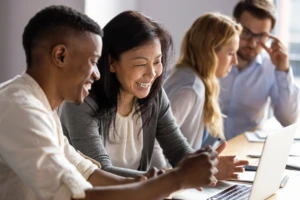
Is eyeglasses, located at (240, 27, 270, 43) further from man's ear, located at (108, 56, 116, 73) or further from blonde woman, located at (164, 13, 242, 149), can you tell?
man's ear, located at (108, 56, 116, 73)

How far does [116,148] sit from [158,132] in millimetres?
212

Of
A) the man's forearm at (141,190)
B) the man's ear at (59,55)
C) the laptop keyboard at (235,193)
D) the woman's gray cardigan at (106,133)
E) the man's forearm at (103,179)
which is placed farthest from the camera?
the woman's gray cardigan at (106,133)

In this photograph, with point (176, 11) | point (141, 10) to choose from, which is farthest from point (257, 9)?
point (141, 10)

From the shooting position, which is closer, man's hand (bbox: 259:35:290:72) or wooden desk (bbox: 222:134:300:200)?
wooden desk (bbox: 222:134:300:200)

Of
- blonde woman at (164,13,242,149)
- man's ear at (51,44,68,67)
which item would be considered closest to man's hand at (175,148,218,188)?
man's ear at (51,44,68,67)

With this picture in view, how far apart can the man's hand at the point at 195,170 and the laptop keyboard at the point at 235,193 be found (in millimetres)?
494

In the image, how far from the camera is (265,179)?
6.39 feet

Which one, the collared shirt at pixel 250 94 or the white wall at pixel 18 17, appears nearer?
the white wall at pixel 18 17

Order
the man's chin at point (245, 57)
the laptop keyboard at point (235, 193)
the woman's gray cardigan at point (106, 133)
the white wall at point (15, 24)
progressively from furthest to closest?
the man's chin at point (245, 57)
the white wall at point (15, 24)
the woman's gray cardigan at point (106, 133)
the laptop keyboard at point (235, 193)

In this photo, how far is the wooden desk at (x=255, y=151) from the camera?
2.10m

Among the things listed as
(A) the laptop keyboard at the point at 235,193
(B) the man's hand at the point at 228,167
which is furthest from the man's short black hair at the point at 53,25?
(B) the man's hand at the point at 228,167

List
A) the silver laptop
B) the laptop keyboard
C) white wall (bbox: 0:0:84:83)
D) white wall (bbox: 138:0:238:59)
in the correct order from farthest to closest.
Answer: white wall (bbox: 138:0:238:59) < white wall (bbox: 0:0:84:83) < the laptop keyboard < the silver laptop

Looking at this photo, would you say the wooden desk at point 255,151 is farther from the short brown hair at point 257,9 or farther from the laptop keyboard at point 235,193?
the short brown hair at point 257,9

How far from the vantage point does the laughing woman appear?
221cm
